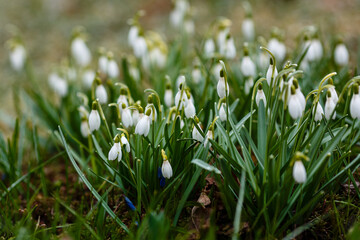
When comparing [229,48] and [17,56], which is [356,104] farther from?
[17,56]

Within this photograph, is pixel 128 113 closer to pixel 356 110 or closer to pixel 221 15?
pixel 356 110

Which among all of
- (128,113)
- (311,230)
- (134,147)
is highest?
(128,113)

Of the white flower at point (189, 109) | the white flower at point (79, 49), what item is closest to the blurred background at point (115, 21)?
the white flower at point (79, 49)

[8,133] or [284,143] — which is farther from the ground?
[284,143]

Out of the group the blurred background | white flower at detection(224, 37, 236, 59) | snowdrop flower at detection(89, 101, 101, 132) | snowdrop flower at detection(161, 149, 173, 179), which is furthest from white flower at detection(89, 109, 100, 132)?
the blurred background

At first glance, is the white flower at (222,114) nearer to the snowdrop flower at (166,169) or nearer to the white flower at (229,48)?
the snowdrop flower at (166,169)

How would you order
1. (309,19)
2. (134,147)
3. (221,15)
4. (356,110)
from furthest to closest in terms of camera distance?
(221,15), (309,19), (134,147), (356,110)

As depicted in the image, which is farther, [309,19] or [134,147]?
[309,19]

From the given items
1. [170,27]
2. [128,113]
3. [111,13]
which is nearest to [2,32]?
[111,13]

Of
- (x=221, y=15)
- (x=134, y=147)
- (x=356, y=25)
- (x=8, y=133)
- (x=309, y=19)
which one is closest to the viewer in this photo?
(x=134, y=147)
